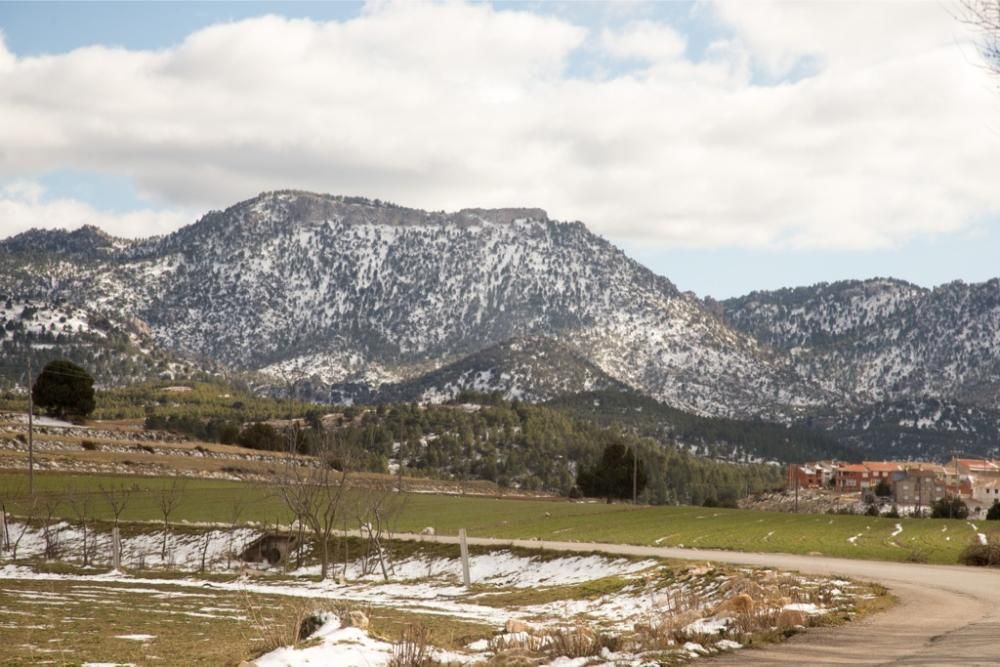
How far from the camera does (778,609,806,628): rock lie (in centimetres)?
2241

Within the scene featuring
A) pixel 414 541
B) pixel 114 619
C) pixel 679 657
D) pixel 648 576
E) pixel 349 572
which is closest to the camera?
pixel 679 657

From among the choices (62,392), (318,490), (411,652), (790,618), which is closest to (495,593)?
(790,618)

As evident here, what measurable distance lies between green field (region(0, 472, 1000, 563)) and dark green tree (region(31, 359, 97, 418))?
53122 millimetres

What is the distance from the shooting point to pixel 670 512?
88.1 m

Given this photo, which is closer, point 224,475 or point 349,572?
point 349,572

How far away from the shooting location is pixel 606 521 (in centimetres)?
8162

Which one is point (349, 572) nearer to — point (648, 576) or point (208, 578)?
point (208, 578)

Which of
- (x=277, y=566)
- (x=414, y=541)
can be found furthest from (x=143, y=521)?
(x=414, y=541)

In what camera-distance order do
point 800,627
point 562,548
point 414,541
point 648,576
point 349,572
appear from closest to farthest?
1. point 800,627
2. point 648,576
3. point 562,548
4. point 349,572
5. point 414,541

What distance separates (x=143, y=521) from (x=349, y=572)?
972 inches

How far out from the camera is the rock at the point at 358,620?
19641 millimetres

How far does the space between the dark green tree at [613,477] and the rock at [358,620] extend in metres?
115

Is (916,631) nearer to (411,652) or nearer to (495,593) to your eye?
(411,652)

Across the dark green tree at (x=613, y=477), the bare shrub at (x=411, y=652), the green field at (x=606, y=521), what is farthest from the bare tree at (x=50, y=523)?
the dark green tree at (x=613, y=477)
